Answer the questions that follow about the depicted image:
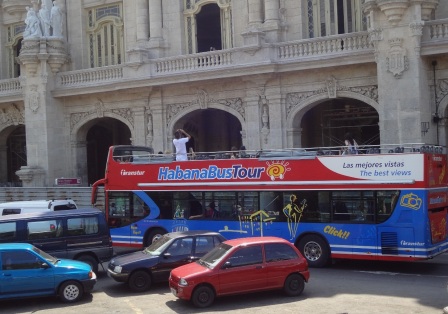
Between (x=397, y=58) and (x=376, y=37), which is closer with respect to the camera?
(x=397, y=58)

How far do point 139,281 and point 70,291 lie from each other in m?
1.59

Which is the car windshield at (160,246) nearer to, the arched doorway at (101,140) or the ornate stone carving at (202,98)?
the ornate stone carving at (202,98)

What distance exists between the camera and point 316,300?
13.1 metres

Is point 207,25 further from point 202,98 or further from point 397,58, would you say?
point 397,58

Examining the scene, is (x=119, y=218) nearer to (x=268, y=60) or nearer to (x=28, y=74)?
(x=268, y=60)

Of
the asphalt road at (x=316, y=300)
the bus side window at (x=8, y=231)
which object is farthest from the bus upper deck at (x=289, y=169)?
the bus side window at (x=8, y=231)

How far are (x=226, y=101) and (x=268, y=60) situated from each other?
2.96 metres

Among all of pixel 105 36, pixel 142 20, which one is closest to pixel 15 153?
pixel 105 36

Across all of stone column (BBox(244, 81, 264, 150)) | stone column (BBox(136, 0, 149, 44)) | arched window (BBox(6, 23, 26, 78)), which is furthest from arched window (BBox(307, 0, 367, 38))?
arched window (BBox(6, 23, 26, 78))

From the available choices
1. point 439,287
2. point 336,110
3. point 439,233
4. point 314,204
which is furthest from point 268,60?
point 439,287

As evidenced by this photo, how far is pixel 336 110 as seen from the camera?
Answer: 90.9 ft

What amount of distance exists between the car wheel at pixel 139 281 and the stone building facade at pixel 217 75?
34.4 feet

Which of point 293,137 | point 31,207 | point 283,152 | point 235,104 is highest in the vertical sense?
point 235,104

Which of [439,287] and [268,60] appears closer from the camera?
[439,287]
